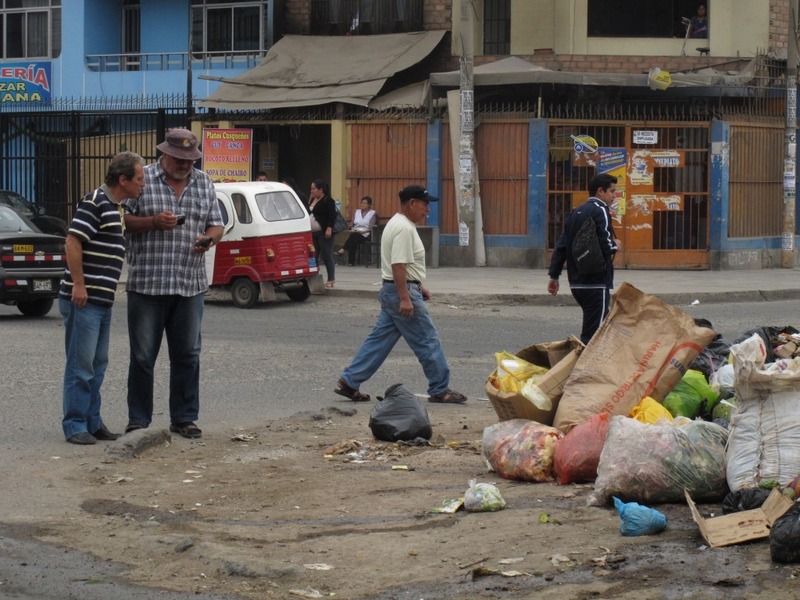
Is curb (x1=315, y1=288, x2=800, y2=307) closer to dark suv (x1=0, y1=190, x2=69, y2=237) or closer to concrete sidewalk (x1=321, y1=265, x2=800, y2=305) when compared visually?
concrete sidewalk (x1=321, y1=265, x2=800, y2=305)

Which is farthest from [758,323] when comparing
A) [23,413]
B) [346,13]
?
[346,13]

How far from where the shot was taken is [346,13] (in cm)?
2859

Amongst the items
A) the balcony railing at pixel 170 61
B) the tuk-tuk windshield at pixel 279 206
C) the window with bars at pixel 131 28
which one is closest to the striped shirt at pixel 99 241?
the tuk-tuk windshield at pixel 279 206

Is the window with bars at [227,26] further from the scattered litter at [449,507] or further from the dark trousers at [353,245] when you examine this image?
the scattered litter at [449,507]

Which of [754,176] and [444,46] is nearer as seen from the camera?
[754,176]

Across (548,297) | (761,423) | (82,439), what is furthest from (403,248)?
(548,297)

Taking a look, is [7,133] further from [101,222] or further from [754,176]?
[101,222]

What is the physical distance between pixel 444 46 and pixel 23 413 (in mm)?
18933

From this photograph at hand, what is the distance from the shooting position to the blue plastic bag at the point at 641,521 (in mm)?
6059

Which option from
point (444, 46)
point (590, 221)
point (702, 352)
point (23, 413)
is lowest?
point (23, 413)

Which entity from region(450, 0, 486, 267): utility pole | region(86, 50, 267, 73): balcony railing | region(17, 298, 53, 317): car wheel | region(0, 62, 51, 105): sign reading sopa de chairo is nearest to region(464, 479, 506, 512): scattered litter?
region(17, 298, 53, 317): car wheel

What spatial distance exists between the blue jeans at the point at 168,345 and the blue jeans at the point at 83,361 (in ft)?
0.69

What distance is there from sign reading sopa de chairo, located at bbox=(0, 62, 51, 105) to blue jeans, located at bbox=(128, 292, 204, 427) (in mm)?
25315

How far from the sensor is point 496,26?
27438 mm
